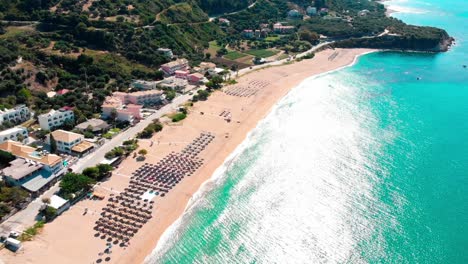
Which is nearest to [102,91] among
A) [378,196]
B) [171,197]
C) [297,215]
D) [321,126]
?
[171,197]

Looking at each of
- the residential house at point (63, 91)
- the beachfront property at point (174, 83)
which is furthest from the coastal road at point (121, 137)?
the residential house at point (63, 91)

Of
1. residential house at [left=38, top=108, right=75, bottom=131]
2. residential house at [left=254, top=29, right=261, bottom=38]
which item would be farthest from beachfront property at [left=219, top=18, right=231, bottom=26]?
residential house at [left=38, top=108, right=75, bottom=131]

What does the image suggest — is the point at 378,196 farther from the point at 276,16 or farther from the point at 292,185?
the point at 276,16

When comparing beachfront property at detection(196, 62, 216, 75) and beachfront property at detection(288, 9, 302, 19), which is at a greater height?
beachfront property at detection(196, 62, 216, 75)

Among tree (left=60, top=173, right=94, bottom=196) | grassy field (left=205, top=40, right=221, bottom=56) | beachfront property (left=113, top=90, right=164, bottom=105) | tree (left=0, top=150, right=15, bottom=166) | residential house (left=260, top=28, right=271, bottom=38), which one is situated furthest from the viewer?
residential house (left=260, top=28, right=271, bottom=38)

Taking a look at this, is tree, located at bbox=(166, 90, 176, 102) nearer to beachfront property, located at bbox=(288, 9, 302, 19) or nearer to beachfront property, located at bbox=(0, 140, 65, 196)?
beachfront property, located at bbox=(0, 140, 65, 196)

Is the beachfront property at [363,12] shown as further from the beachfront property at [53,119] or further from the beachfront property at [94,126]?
the beachfront property at [53,119]

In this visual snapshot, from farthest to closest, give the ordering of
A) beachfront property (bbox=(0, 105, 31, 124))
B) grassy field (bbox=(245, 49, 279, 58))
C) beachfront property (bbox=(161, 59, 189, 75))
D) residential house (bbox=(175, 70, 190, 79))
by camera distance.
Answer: grassy field (bbox=(245, 49, 279, 58)) < beachfront property (bbox=(161, 59, 189, 75)) < residential house (bbox=(175, 70, 190, 79)) < beachfront property (bbox=(0, 105, 31, 124))
